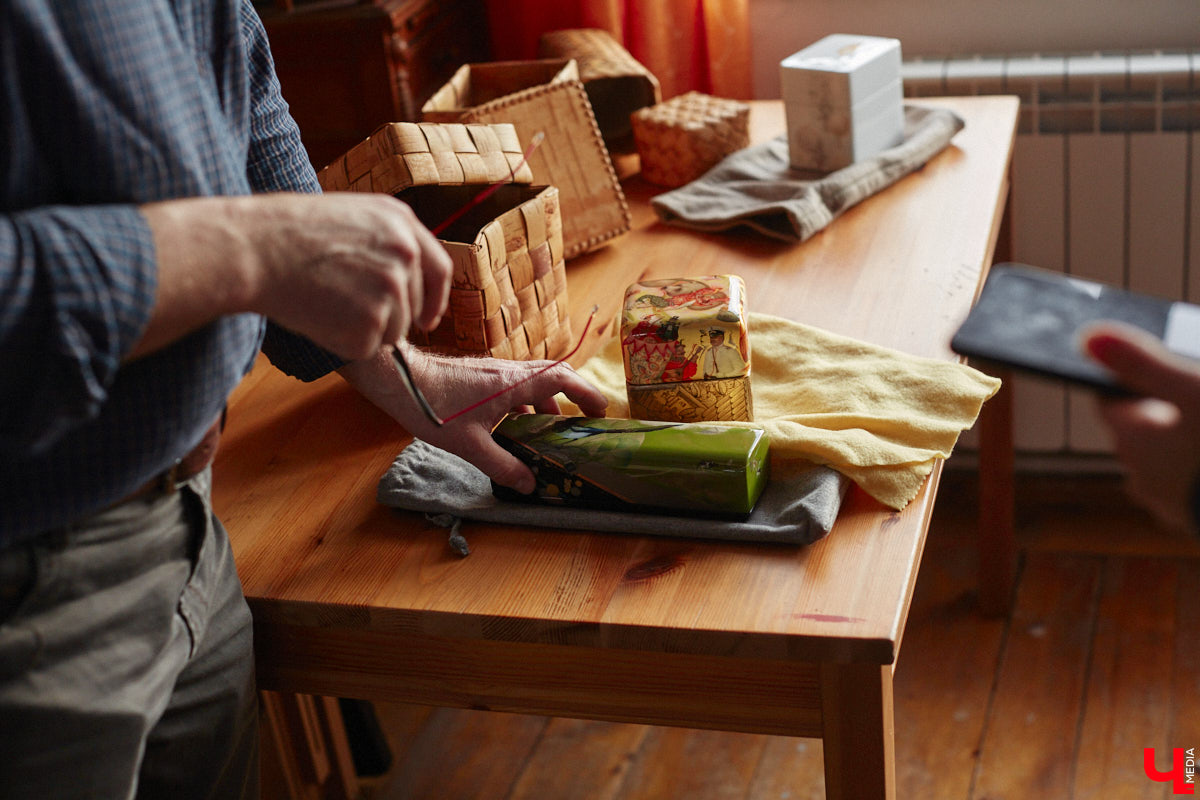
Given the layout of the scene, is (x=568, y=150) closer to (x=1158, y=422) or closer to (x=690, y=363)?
(x=690, y=363)

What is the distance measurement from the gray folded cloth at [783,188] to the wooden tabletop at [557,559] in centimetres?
15

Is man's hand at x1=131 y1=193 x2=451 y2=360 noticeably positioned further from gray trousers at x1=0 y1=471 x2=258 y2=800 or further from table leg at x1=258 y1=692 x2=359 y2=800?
table leg at x1=258 y1=692 x2=359 y2=800

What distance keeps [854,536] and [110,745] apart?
55 cm

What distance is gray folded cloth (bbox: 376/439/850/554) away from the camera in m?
0.86

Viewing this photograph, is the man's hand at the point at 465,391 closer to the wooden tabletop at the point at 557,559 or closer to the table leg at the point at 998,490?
the wooden tabletop at the point at 557,559

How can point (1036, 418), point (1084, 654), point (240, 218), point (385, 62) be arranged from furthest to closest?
1. point (1036, 418)
2. point (1084, 654)
3. point (385, 62)
4. point (240, 218)

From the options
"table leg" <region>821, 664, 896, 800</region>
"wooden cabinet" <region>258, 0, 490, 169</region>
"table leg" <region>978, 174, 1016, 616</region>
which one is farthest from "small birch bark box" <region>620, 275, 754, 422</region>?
"table leg" <region>978, 174, 1016, 616</region>

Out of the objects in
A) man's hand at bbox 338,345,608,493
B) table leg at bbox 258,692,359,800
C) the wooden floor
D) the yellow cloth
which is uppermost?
man's hand at bbox 338,345,608,493

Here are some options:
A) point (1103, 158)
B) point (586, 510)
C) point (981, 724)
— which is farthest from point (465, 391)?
point (1103, 158)

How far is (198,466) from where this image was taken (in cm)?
82

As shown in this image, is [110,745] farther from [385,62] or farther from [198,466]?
[385,62]

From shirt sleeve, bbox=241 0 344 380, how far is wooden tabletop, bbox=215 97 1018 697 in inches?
4.7

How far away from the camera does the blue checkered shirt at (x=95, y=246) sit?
0.60m

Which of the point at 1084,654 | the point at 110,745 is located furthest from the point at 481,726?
the point at 110,745
